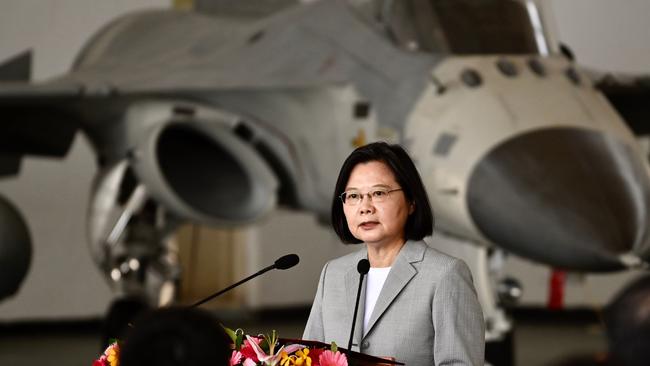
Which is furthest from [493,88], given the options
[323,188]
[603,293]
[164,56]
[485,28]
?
[603,293]

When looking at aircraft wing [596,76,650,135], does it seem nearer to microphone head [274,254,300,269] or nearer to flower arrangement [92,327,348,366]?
microphone head [274,254,300,269]

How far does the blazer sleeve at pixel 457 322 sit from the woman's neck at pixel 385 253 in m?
0.09

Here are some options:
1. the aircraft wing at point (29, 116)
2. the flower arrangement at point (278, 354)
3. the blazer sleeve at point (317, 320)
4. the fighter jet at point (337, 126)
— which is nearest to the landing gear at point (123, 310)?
the fighter jet at point (337, 126)

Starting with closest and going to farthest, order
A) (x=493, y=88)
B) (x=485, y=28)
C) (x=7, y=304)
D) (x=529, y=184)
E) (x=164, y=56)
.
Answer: (x=529, y=184), (x=493, y=88), (x=485, y=28), (x=164, y=56), (x=7, y=304)

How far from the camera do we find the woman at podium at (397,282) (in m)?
1.27

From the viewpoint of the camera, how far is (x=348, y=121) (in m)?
4.52

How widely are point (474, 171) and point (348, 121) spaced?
931 mm

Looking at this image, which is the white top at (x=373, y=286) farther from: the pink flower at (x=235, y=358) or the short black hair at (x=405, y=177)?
the pink flower at (x=235, y=358)

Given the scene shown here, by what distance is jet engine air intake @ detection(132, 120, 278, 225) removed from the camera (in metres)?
5.02

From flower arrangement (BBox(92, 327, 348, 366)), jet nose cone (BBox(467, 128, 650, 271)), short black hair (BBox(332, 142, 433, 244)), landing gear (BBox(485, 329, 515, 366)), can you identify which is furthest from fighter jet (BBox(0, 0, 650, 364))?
flower arrangement (BBox(92, 327, 348, 366))

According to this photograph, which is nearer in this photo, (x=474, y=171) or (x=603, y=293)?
(x=474, y=171)

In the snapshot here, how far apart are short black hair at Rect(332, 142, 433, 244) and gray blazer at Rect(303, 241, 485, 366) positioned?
2 cm

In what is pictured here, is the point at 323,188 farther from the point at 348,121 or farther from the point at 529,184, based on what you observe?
the point at 529,184

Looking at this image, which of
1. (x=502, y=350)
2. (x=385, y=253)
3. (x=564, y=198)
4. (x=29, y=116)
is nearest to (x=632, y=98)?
(x=502, y=350)
